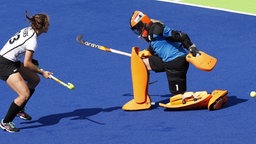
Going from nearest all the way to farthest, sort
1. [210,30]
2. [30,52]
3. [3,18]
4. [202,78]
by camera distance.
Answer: [30,52], [202,78], [210,30], [3,18]

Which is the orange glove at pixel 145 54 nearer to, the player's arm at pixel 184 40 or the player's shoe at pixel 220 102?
the player's arm at pixel 184 40

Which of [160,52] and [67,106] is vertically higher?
[160,52]

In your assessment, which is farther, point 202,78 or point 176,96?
point 202,78

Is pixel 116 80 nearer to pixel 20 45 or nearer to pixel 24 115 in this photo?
pixel 24 115

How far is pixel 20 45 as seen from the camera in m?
12.4

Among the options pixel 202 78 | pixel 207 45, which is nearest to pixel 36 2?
pixel 207 45

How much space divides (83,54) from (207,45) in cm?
259

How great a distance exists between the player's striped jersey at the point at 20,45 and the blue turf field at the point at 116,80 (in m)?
1.22

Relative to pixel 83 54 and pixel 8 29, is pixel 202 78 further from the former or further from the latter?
pixel 8 29

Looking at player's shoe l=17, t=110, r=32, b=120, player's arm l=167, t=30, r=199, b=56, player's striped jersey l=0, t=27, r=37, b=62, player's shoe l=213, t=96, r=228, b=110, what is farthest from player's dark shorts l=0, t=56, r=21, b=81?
player's shoe l=213, t=96, r=228, b=110

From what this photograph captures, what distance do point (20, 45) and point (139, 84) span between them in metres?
2.23

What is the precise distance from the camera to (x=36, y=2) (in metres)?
20.0

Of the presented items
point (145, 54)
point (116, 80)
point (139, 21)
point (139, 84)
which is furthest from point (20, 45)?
point (116, 80)

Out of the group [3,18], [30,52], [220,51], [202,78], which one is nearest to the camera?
[30,52]
